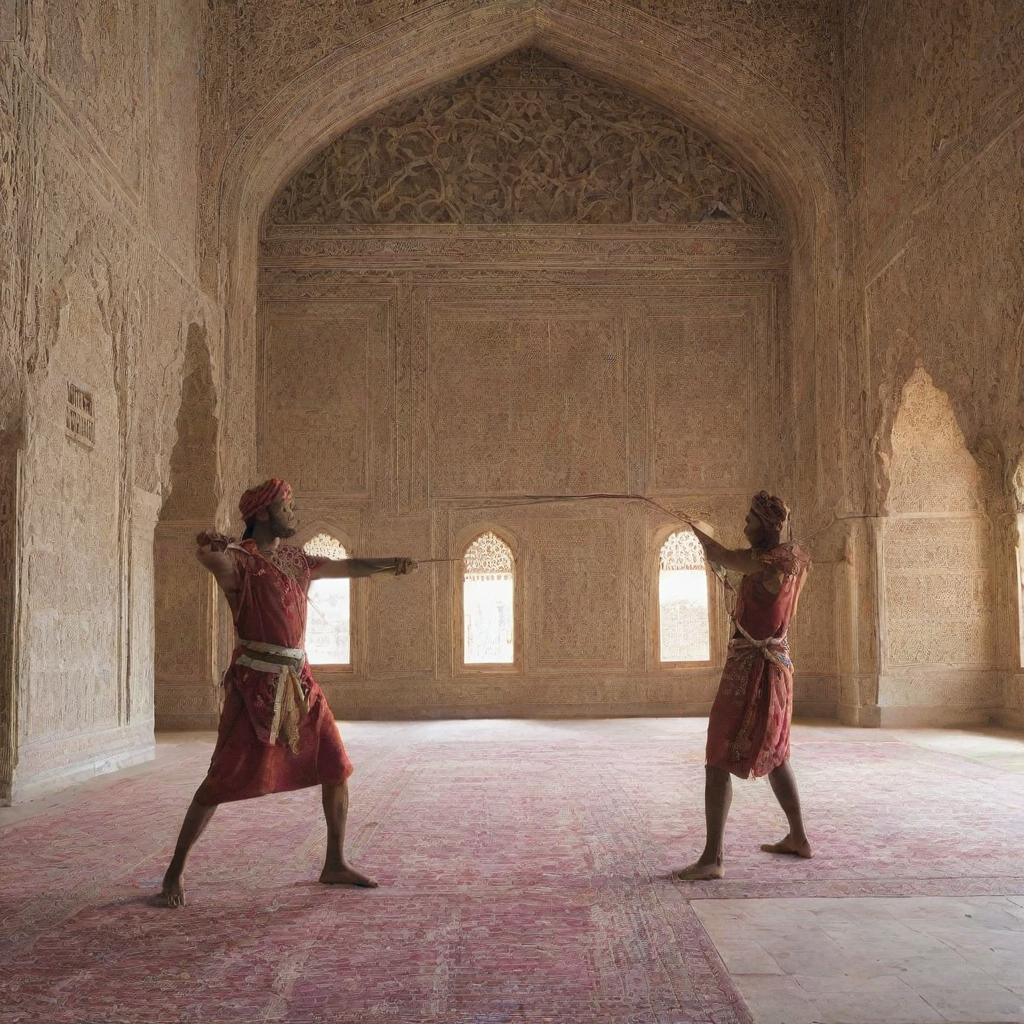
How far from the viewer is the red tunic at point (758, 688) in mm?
4859

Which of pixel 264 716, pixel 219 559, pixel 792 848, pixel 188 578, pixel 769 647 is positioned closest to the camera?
pixel 219 559

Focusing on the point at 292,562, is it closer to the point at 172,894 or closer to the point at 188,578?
the point at 172,894

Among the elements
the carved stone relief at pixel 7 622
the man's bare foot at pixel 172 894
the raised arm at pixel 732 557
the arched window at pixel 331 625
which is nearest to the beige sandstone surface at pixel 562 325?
the arched window at pixel 331 625

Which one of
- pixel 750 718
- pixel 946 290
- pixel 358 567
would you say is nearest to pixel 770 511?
pixel 750 718

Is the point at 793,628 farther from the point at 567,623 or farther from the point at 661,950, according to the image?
the point at 661,950

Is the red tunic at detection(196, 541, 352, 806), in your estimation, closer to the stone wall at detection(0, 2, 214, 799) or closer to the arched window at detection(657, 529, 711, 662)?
the stone wall at detection(0, 2, 214, 799)

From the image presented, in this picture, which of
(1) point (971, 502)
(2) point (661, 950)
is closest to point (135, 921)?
(2) point (661, 950)

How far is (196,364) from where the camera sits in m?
11.3

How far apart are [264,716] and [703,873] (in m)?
2.03

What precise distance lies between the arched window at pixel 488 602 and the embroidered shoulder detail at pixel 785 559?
8341 millimetres

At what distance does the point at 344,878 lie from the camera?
15.5 ft

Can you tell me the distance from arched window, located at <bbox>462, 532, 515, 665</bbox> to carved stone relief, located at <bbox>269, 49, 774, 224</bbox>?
4.09 metres

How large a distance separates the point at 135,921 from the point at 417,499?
30.1 feet

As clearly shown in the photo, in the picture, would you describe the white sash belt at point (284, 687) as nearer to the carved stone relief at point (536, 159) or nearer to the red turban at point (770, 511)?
the red turban at point (770, 511)
